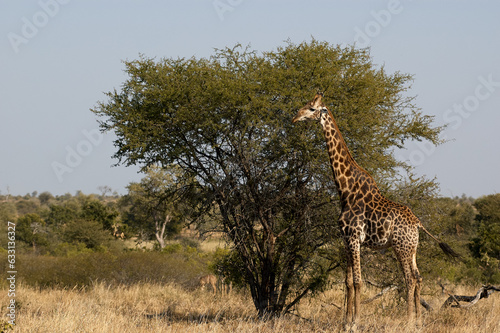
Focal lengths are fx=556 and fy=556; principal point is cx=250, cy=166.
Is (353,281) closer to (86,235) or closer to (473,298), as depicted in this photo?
(473,298)

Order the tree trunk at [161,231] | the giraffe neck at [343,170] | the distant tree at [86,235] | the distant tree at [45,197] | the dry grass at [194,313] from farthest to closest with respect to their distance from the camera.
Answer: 1. the distant tree at [45,197]
2. the tree trunk at [161,231]
3. the distant tree at [86,235]
4. the giraffe neck at [343,170]
5. the dry grass at [194,313]

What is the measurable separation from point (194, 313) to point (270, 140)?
5.72 m

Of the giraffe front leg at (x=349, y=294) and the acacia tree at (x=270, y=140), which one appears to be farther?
the acacia tree at (x=270, y=140)

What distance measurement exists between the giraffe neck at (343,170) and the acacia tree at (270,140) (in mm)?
1675

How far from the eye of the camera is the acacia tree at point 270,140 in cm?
1274

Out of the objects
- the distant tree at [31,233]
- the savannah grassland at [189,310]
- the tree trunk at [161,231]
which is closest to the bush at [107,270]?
the savannah grassland at [189,310]

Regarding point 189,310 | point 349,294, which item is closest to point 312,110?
point 349,294

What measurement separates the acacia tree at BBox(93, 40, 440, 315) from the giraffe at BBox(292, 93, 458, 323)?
5.90 feet

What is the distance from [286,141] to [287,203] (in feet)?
5.81

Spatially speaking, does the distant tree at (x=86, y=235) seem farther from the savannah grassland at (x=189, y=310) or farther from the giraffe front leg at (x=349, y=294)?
the giraffe front leg at (x=349, y=294)

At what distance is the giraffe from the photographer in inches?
388

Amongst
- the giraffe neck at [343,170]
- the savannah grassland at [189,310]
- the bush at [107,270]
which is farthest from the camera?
the bush at [107,270]

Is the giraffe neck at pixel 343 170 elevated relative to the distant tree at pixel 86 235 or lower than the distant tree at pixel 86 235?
elevated

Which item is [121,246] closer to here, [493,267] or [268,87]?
[493,267]
